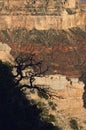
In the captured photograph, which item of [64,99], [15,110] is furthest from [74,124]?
[15,110]

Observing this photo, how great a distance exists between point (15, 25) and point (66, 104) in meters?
150

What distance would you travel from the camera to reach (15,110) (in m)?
38.6

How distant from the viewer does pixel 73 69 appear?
159 m

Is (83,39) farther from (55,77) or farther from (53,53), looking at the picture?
(55,77)

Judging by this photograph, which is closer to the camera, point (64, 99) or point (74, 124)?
point (74, 124)

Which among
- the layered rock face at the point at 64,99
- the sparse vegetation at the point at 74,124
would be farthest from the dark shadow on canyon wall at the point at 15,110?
the layered rock face at the point at 64,99

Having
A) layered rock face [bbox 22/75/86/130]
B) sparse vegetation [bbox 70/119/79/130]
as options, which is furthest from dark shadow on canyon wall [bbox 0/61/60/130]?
layered rock face [bbox 22/75/86/130]

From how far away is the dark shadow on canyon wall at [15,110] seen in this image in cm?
3653

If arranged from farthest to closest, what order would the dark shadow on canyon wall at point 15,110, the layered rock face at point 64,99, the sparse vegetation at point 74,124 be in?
the layered rock face at point 64,99
the sparse vegetation at point 74,124
the dark shadow on canyon wall at point 15,110

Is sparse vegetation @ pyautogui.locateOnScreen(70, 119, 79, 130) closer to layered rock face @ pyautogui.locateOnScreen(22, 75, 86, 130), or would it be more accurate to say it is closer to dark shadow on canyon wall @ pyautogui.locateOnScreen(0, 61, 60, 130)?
layered rock face @ pyautogui.locateOnScreen(22, 75, 86, 130)

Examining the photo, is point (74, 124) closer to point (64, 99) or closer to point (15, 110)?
point (64, 99)

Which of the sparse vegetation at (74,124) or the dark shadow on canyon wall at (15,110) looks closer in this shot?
the dark shadow on canyon wall at (15,110)

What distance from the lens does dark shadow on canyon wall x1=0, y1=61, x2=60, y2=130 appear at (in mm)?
36531

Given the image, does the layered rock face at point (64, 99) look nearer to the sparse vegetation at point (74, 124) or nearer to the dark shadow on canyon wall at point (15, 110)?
the sparse vegetation at point (74, 124)
